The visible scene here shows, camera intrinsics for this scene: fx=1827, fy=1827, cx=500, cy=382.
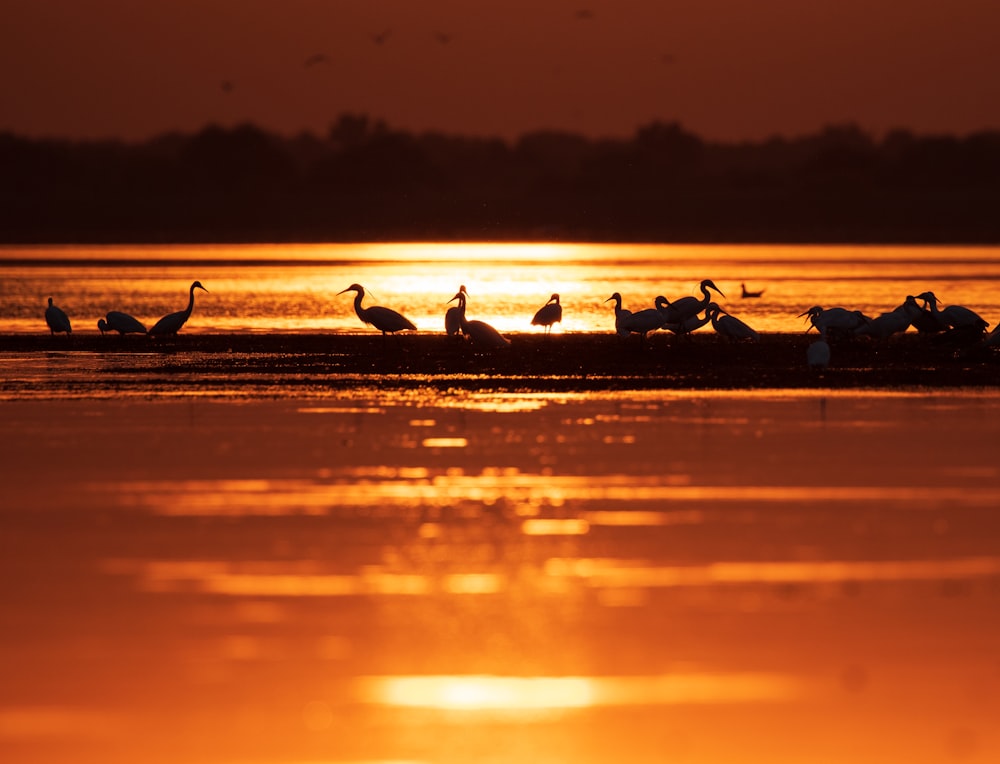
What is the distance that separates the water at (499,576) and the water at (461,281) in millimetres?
13037

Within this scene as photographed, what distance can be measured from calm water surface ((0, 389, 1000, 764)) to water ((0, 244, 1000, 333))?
15.4m

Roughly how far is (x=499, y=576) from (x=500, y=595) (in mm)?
494

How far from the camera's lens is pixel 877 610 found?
9.13 metres

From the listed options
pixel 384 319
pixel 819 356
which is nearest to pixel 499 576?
pixel 819 356

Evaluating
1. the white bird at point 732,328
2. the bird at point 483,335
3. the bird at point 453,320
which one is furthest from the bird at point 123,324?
the white bird at point 732,328

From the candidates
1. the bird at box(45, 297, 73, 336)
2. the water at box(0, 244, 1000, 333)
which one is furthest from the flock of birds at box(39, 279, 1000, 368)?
the water at box(0, 244, 1000, 333)

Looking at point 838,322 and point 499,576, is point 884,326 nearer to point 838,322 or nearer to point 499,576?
point 838,322

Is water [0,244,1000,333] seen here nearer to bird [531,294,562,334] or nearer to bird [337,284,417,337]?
bird [531,294,562,334]

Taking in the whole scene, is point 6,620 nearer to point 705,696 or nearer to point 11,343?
point 705,696

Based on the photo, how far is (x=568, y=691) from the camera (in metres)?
7.68

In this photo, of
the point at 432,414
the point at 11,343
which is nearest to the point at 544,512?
the point at 432,414

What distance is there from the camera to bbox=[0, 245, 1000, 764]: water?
7.24 meters

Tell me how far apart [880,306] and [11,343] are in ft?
55.8

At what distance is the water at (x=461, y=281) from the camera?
3386cm
